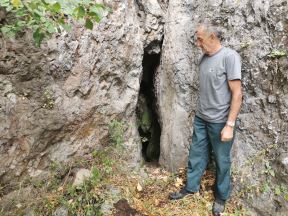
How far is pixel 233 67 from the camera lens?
385cm

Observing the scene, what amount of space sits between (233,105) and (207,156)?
0.96 metres

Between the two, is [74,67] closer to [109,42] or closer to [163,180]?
[109,42]

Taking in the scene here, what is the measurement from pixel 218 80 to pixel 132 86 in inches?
64.7

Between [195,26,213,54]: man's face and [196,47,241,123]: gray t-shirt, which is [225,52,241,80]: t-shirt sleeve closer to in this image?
[196,47,241,123]: gray t-shirt

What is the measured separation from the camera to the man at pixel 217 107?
3.90m

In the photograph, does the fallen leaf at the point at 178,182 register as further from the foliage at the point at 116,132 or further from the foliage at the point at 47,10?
the foliage at the point at 47,10

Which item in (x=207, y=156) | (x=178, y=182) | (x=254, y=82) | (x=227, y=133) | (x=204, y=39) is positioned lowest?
(x=178, y=182)

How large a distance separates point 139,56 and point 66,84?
1261 millimetres

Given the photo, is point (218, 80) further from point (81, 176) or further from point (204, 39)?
point (81, 176)

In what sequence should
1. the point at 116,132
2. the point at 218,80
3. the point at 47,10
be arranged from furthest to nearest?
the point at 116,132, the point at 218,80, the point at 47,10

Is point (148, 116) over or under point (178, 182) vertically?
over

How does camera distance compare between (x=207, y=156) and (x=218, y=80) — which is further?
(x=207, y=156)

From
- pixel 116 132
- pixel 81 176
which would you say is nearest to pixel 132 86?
pixel 116 132

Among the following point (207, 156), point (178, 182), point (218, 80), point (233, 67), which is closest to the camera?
point (233, 67)
